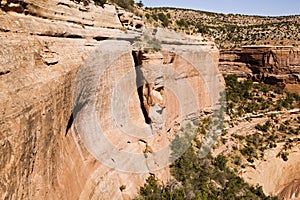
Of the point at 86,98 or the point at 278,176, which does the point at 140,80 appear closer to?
the point at 86,98

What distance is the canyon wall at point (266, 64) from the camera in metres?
34.2

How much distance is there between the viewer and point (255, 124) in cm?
2695

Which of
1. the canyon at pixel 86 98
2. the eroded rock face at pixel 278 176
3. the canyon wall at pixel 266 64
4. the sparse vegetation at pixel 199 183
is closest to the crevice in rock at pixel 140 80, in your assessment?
the canyon at pixel 86 98

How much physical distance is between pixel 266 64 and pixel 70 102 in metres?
30.7

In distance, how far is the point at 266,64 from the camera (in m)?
34.8

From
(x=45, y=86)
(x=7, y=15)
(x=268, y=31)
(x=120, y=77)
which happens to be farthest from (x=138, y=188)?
(x=268, y=31)

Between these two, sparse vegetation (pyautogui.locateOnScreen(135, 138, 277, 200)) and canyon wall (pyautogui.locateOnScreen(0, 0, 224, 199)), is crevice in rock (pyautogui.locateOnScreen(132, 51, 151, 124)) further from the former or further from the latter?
sparse vegetation (pyautogui.locateOnScreen(135, 138, 277, 200))

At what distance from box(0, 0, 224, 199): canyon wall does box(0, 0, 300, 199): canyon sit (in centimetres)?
3

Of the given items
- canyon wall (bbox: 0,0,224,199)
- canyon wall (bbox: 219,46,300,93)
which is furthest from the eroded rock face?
canyon wall (bbox: 219,46,300,93)

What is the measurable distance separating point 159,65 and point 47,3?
22.0 feet

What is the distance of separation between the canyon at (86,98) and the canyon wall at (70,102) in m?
0.03

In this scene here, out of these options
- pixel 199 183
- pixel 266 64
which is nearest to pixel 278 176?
pixel 199 183

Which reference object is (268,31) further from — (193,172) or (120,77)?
(120,77)

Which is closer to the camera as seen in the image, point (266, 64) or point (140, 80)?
point (140, 80)
